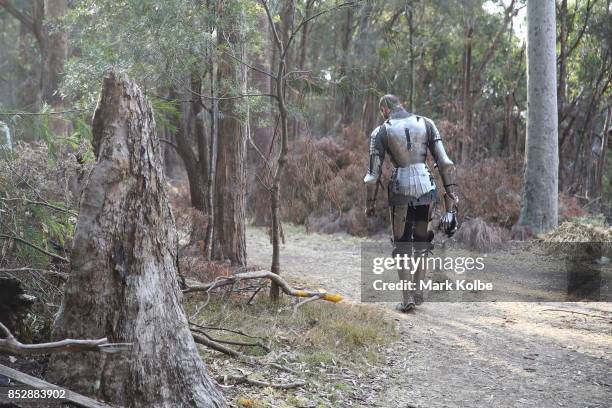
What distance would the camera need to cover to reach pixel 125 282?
362 cm

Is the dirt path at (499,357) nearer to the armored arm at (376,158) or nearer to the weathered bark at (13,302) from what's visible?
the armored arm at (376,158)

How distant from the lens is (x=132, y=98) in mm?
3770

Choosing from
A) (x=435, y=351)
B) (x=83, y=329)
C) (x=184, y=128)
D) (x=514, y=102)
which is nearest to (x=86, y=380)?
(x=83, y=329)

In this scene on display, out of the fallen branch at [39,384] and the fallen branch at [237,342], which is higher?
the fallen branch at [39,384]

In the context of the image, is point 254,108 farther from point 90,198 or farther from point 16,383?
point 16,383

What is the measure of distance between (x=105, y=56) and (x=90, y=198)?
4.44m

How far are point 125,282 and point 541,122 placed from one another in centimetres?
1120

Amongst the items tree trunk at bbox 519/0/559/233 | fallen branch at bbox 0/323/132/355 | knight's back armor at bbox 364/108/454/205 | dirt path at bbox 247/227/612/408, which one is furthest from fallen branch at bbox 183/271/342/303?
tree trunk at bbox 519/0/559/233

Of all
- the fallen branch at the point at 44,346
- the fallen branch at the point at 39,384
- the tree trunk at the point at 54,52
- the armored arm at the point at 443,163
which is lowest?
the fallen branch at the point at 39,384

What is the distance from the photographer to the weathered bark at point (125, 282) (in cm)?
354

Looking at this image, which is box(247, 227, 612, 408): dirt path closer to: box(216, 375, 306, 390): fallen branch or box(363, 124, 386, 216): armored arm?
box(216, 375, 306, 390): fallen branch

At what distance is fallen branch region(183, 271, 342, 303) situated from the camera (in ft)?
19.5

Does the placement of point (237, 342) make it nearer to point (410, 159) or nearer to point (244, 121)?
point (410, 159)

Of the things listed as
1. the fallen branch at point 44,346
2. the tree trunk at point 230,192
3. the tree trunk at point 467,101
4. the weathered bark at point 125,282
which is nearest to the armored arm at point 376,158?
the tree trunk at point 230,192
